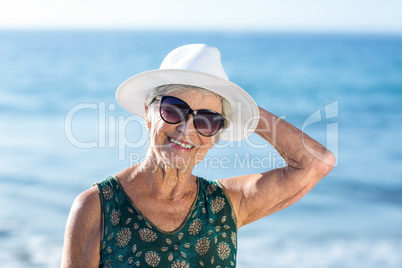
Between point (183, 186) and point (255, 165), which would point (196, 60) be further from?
point (255, 165)

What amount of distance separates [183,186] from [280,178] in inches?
20.0

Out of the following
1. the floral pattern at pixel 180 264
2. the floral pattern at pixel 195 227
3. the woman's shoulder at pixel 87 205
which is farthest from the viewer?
the floral pattern at pixel 195 227

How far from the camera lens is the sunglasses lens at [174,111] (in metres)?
2.64

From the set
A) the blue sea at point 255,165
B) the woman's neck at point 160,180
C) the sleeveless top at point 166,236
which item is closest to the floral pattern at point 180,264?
the sleeveless top at point 166,236

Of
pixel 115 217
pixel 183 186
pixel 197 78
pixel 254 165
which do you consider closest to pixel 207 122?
pixel 197 78

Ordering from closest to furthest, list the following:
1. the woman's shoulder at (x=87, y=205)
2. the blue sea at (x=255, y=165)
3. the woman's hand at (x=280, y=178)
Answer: the woman's shoulder at (x=87, y=205) < the woman's hand at (x=280, y=178) < the blue sea at (x=255, y=165)

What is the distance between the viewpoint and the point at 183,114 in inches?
104

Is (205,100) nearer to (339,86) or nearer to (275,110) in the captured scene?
(275,110)

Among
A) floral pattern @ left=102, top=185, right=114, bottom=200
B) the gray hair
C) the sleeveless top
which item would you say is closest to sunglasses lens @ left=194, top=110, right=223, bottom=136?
the gray hair

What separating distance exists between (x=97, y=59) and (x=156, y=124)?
1435 inches

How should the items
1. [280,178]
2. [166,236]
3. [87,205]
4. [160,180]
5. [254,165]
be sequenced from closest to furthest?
[87,205] → [166,236] → [160,180] → [280,178] → [254,165]

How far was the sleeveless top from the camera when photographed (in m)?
2.52

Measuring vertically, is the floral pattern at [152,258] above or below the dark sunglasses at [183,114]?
below

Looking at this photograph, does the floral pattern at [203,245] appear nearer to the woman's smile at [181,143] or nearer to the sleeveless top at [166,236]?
the sleeveless top at [166,236]
